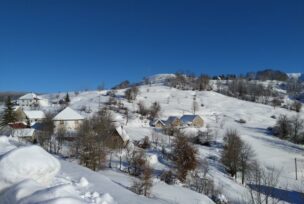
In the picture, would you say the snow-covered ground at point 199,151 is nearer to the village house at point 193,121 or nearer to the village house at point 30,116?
the village house at point 193,121

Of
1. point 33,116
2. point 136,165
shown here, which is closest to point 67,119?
point 33,116

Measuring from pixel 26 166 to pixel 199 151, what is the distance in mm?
46966

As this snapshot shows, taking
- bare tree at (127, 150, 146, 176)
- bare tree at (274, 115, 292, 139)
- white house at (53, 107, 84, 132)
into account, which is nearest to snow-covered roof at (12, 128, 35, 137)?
white house at (53, 107, 84, 132)

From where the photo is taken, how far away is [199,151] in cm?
5438

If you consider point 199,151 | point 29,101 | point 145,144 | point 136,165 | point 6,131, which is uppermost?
point 29,101

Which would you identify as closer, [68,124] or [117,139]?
[117,139]

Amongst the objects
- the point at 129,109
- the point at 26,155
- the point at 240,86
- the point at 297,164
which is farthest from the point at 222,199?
the point at 240,86

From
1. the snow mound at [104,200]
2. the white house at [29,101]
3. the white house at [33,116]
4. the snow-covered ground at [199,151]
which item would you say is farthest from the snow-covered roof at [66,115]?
the snow mound at [104,200]

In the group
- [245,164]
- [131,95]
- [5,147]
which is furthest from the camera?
[131,95]

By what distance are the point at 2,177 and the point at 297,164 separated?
5515 centimetres

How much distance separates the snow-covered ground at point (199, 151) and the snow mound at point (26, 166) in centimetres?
50

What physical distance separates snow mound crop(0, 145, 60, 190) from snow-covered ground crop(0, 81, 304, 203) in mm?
500

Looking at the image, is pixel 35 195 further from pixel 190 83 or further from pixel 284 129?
pixel 190 83

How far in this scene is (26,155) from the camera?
9.98 m
